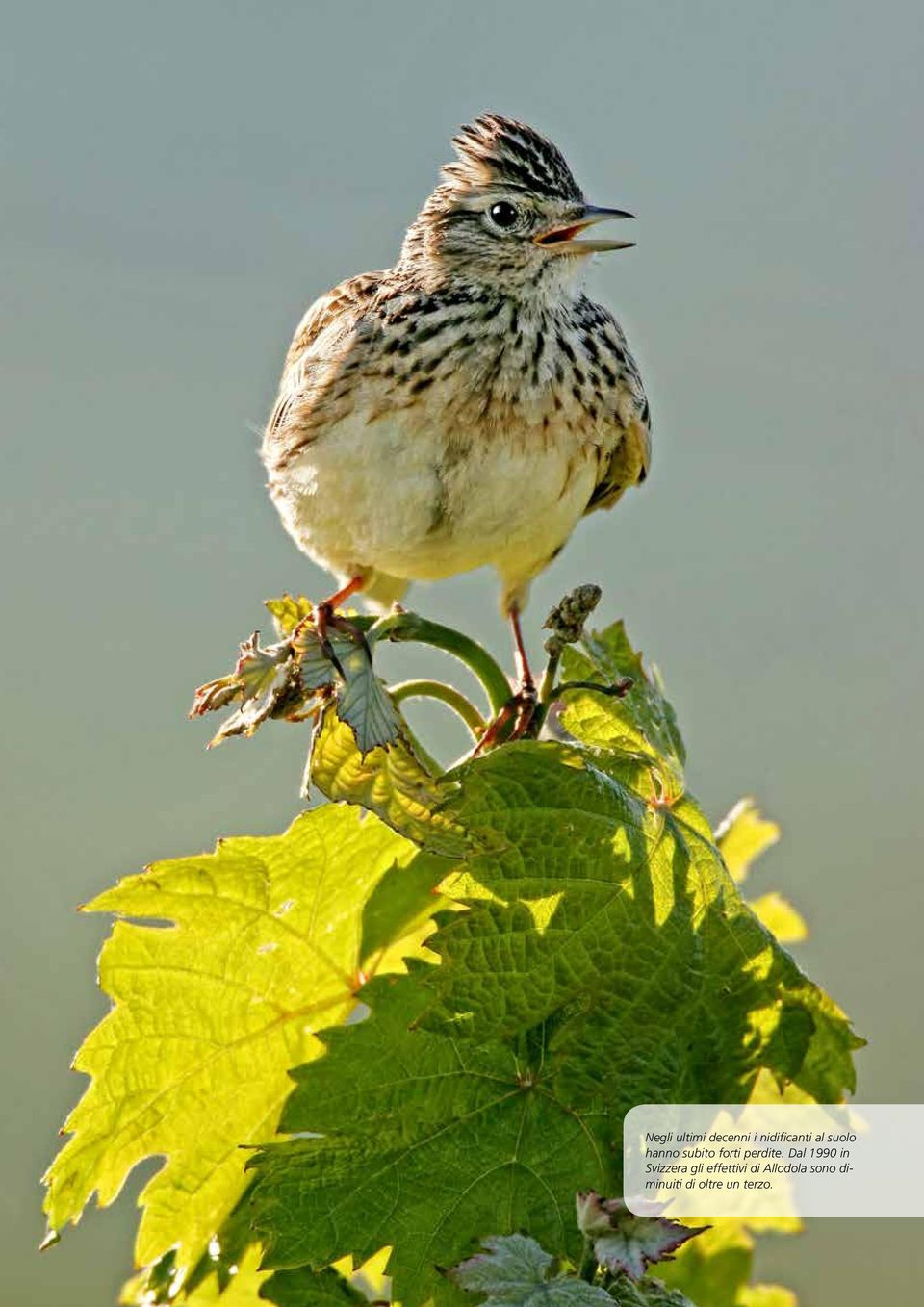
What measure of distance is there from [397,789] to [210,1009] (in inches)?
16.6

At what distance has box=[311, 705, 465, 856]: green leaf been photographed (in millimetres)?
1971

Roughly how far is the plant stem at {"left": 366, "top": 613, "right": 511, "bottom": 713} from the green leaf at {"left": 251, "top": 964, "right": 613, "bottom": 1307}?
16.5 inches

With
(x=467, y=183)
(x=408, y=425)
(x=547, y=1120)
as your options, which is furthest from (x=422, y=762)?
(x=467, y=183)

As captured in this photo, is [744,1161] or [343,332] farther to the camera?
[343,332]

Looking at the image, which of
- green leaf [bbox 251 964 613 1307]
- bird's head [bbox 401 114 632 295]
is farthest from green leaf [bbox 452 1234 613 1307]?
bird's head [bbox 401 114 632 295]

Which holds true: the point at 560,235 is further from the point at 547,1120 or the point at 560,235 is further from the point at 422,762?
the point at 547,1120

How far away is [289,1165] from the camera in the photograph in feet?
6.41

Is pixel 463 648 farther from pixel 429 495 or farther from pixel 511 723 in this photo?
pixel 429 495

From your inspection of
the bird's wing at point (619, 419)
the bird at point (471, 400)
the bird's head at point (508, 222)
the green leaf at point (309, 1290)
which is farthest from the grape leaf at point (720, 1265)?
the bird's head at point (508, 222)

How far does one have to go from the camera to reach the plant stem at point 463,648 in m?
2.20

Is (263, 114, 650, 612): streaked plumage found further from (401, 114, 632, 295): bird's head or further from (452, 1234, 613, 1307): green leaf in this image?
(452, 1234, 613, 1307): green leaf

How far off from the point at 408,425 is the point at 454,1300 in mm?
1717

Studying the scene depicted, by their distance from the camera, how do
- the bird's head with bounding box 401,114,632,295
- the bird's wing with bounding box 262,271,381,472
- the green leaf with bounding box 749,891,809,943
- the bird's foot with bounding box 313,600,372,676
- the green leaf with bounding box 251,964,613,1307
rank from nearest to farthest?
the green leaf with bounding box 251,964,613,1307 → the bird's foot with bounding box 313,600,372,676 → the green leaf with bounding box 749,891,809,943 → the bird's wing with bounding box 262,271,381,472 → the bird's head with bounding box 401,114,632,295

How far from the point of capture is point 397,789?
199 cm
